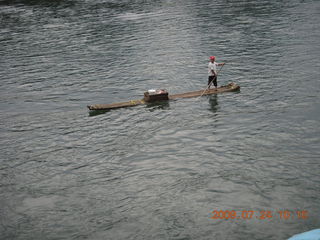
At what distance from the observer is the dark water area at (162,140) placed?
755 inches

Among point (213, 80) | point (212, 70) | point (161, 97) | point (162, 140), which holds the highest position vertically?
point (212, 70)

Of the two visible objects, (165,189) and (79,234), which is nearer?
(79,234)

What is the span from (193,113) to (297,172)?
1049 cm

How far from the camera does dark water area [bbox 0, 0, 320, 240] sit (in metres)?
19.2

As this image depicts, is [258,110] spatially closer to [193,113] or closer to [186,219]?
[193,113]

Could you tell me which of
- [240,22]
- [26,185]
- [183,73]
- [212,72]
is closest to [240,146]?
[212,72]

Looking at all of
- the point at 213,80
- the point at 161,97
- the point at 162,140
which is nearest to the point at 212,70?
the point at 213,80

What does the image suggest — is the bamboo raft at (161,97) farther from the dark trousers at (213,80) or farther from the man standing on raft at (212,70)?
the man standing on raft at (212,70)

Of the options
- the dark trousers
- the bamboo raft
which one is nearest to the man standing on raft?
A: the dark trousers

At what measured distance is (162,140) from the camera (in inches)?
1049

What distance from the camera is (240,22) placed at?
2462 inches

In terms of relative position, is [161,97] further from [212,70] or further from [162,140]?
[162,140]

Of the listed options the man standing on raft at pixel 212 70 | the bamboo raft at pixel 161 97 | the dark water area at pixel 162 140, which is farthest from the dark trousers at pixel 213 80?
the dark water area at pixel 162 140

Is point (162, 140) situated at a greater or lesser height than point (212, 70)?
lesser
